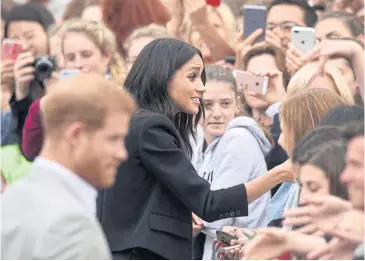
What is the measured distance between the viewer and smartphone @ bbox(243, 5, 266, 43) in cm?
Result: 737

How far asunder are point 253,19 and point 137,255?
3246mm

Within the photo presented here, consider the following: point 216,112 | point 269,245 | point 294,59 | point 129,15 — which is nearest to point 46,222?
point 269,245

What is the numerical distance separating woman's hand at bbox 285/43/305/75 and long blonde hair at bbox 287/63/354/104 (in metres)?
0.89

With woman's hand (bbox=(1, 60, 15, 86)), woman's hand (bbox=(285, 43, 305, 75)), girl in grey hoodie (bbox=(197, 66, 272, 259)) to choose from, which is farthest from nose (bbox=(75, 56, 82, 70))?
woman's hand (bbox=(285, 43, 305, 75))

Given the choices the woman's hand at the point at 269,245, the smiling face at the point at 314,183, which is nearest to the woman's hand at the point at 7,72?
the smiling face at the point at 314,183

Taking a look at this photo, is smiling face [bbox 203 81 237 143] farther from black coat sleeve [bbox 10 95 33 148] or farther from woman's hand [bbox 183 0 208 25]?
black coat sleeve [bbox 10 95 33 148]

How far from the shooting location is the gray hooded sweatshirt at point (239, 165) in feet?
18.7

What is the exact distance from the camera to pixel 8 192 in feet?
10.4

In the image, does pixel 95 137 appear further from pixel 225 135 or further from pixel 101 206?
pixel 225 135

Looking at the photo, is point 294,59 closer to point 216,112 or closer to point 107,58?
point 216,112

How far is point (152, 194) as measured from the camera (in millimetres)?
4496

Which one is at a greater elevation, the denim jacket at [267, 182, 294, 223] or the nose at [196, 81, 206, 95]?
the nose at [196, 81, 206, 95]

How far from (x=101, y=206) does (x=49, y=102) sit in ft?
4.93

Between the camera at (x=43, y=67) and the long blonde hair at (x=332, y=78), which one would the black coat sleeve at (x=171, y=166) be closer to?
the long blonde hair at (x=332, y=78)
